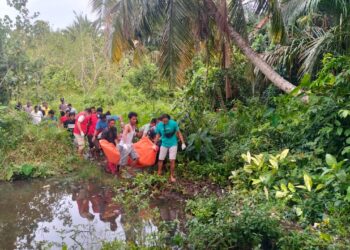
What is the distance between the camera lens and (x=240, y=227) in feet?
15.6

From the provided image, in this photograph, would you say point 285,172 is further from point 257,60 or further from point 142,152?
point 142,152

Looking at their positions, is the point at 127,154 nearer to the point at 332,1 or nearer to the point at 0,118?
the point at 0,118

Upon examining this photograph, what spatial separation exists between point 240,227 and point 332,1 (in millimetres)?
4641

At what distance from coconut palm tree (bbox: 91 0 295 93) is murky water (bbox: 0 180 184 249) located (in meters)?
2.73

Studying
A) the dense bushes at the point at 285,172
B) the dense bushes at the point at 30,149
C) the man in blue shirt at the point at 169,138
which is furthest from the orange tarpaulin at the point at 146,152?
the dense bushes at the point at 30,149

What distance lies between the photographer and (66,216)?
6.89 m

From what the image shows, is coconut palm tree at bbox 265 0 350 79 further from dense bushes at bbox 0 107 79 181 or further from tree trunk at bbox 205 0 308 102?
dense bushes at bbox 0 107 79 181

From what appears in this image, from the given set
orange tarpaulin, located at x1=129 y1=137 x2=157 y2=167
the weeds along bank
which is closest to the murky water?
the weeds along bank

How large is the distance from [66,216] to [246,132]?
4.38m

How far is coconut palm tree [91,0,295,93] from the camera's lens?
7844 millimetres

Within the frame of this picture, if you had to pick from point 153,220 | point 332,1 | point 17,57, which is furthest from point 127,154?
point 17,57

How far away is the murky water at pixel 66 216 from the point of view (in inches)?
225

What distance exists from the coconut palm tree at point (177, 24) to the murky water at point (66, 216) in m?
2.73

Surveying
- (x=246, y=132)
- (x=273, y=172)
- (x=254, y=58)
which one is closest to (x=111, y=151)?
(x=246, y=132)
